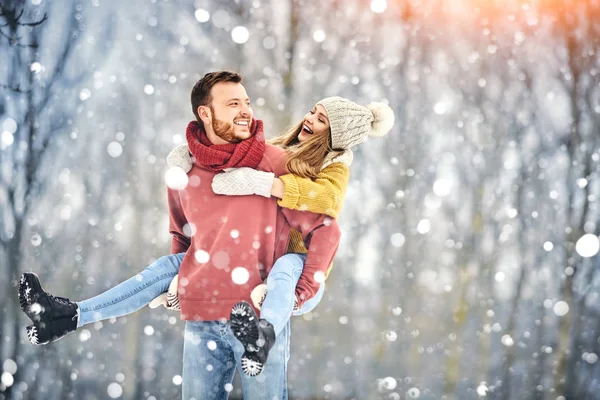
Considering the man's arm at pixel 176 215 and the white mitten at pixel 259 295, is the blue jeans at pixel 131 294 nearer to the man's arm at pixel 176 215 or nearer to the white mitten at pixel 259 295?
the man's arm at pixel 176 215

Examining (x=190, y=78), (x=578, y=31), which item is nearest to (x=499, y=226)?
(x=578, y=31)

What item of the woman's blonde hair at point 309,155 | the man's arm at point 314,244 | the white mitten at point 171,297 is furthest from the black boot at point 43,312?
the woman's blonde hair at point 309,155

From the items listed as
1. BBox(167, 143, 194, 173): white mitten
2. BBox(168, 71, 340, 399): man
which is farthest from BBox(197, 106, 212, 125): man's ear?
BBox(167, 143, 194, 173): white mitten

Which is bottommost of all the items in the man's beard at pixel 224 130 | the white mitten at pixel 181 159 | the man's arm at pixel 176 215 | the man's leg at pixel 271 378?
the man's leg at pixel 271 378

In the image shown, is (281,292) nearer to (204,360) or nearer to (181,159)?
(204,360)

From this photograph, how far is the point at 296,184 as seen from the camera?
189 centimetres

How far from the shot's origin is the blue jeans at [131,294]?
1854 millimetres

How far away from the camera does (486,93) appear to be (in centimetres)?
518

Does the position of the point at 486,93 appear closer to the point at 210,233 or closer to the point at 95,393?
the point at 210,233

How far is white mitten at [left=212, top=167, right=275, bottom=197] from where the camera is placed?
1.86 metres

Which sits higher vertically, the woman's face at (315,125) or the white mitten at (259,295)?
the woman's face at (315,125)

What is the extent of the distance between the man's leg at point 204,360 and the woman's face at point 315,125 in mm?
773

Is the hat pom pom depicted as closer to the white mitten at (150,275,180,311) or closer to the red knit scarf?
the red knit scarf

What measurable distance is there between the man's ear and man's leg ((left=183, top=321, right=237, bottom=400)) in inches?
27.7
